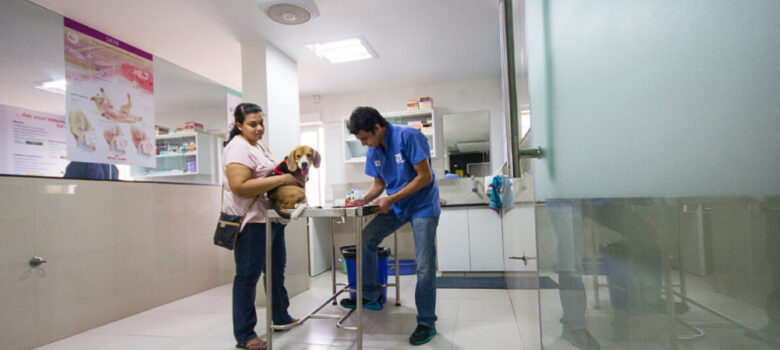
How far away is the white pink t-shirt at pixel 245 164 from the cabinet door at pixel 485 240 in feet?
7.08

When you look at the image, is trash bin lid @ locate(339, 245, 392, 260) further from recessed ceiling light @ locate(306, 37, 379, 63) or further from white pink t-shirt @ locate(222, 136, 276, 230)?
recessed ceiling light @ locate(306, 37, 379, 63)

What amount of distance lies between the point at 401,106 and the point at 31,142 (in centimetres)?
339

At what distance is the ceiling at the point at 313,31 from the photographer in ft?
8.46

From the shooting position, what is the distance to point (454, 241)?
357 centimetres

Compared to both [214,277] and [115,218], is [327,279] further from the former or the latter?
[115,218]

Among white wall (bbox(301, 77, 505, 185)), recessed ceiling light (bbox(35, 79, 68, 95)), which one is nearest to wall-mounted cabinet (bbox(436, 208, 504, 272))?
white wall (bbox(301, 77, 505, 185))

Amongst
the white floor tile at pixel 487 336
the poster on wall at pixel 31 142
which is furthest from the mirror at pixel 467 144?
the poster on wall at pixel 31 142

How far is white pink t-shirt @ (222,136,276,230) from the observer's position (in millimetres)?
1863

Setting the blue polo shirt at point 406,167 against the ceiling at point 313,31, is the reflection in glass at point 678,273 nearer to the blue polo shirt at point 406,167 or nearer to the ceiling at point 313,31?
the blue polo shirt at point 406,167

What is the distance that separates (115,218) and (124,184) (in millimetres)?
263

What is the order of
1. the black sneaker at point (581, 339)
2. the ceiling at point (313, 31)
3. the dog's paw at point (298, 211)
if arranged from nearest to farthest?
the black sneaker at point (581, 339), the dog's paw at point (298, 211), the ceiling at point (313, 31)

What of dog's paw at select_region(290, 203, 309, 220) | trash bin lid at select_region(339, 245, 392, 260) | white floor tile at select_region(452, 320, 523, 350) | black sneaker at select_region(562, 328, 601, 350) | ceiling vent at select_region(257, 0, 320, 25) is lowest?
white floor tile at select_region(452, 320, 523, 350)

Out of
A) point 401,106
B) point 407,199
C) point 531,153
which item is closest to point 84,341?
point 407,199

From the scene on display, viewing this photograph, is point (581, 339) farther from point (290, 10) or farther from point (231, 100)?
point (231, 100)
